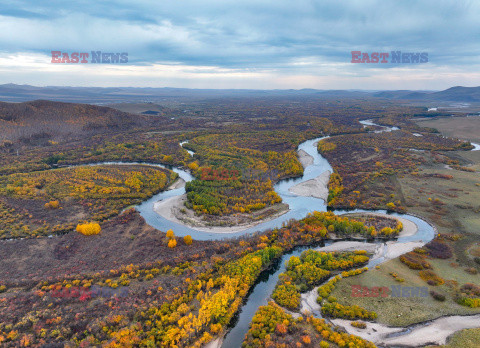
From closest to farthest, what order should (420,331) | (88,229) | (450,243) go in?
(420,331) → (450,243) → (88,229)

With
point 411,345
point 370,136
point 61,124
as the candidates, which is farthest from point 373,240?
point 61,124

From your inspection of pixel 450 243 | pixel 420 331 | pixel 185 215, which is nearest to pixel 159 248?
pixel 185 215

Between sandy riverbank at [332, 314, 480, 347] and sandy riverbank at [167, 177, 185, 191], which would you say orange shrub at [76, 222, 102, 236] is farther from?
sandy riverbank at [332, 314, 480, 347]

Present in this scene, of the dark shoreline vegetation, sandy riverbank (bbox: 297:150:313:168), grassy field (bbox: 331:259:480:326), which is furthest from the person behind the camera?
sandy riverbank (bbox: 297:150:313:168)

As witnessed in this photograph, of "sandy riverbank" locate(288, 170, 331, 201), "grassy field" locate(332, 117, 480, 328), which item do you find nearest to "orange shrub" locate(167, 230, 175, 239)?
"grassy field" locate(332, 117, 480, 328)

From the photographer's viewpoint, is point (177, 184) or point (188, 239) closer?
point (188, 239)

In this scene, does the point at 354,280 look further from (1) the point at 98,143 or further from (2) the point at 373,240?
(1) the point at 98,143
